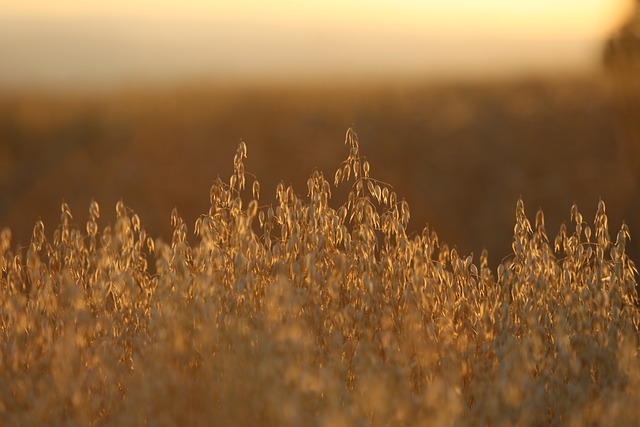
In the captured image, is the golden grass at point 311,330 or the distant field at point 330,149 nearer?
the golden grass at point 311,330

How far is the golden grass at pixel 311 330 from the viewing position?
349 cm

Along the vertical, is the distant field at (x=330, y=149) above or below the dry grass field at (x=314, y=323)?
above

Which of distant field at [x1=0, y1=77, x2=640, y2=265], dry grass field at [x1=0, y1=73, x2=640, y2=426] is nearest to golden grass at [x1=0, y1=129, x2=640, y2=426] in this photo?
dry grass field at [x1=0, y1=73, x2=640, y2=426]

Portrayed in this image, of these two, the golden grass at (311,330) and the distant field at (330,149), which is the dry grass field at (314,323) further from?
the distant field at (330,149)

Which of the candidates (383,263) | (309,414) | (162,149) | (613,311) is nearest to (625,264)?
(613,311)

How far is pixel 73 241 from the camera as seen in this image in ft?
15.2

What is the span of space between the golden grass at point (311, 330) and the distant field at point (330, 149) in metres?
9.66

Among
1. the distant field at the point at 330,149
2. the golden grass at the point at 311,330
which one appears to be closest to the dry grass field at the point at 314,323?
the golden grass at the point at 311,330

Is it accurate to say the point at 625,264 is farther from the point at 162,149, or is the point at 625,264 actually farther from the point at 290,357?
the point at 162,149

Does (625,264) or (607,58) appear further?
(607,58)

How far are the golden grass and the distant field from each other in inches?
380

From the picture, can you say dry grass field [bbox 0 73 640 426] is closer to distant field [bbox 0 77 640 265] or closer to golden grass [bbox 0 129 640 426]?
golden grass [bbox 0 129 640 426]

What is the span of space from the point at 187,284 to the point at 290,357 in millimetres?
894

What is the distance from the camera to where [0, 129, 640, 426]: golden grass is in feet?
11.5
